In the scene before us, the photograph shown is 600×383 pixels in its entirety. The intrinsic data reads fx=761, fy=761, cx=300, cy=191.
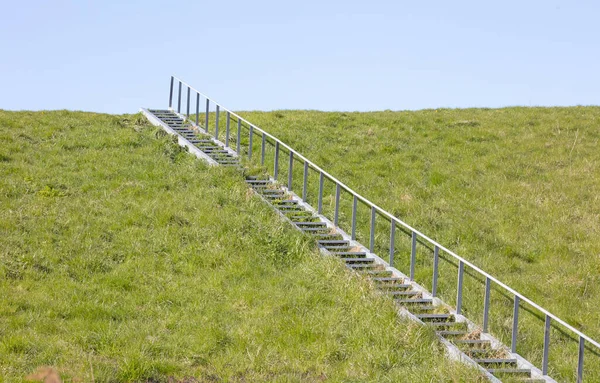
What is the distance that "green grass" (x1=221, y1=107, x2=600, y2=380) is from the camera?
50.1 feet

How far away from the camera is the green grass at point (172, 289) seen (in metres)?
11.4

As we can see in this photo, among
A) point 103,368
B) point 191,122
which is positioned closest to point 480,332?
point 103,368

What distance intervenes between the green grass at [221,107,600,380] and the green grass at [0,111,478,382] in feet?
7.62

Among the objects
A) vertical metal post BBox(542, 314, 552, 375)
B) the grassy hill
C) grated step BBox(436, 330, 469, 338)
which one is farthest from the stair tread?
the grassy hill

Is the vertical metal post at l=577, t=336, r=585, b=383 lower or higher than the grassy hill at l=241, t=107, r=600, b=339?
lower

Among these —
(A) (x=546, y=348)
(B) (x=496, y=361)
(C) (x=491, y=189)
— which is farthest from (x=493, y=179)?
(A) (x=546, y=348)

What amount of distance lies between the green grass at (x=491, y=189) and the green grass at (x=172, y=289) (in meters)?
2.32

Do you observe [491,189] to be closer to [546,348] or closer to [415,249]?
[415,249]

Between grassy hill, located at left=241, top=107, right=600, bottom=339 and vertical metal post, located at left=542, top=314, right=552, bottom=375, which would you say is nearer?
vertical metal post, located at left=542, top=314, right=552, bottom=375

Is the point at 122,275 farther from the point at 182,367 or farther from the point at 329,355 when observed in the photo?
the point at 329,355

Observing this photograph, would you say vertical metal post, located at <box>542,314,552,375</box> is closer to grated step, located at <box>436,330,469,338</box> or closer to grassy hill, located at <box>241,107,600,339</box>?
grated step, located at <box>436,330,469,338</box>

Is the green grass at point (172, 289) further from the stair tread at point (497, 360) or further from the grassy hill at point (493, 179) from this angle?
the grassy hill at point (493, 179)

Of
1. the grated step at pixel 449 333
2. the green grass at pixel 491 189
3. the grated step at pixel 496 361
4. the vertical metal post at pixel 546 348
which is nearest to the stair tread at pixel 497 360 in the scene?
the grated step at pixel 496 361

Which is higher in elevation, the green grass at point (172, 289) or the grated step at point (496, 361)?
the green grass at point (172, 289)
